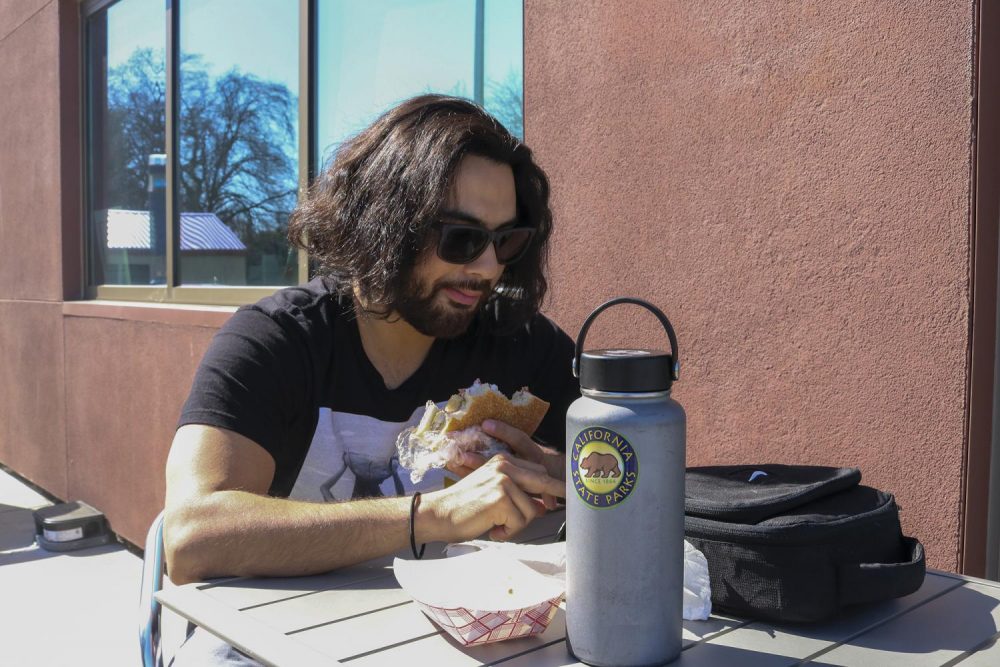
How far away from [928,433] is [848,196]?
58 centimetres

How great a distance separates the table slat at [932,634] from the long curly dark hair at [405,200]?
A: 4.12 feet

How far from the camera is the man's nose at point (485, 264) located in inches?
83.6

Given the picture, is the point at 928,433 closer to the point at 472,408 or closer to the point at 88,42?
the point at 472,408

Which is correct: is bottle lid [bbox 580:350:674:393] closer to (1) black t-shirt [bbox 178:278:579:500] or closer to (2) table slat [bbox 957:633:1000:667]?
(2) table slat [bbox 957:633:1000:667]

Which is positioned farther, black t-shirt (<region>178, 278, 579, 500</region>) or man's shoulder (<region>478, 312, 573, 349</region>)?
man's shoulder (<region>478, 312, 573, 349</region>)

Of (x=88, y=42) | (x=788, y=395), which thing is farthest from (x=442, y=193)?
(x=88, y=42)

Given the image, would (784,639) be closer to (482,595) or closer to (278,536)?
(482,595)

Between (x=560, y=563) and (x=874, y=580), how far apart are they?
47 centimetres

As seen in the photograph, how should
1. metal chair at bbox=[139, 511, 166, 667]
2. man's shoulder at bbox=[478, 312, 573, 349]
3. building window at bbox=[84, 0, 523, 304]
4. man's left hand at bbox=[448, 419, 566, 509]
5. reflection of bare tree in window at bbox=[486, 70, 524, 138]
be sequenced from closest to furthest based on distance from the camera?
man's left hand at bbox=[448, 419, 566, 509], metal chair at bbox=[139, 511, 166, 667], man's shoulder at bbox=[478, 312, 573, 349], reflection of bare tree in window at bbox=[486, 70, 524, 138], building window at bbox=[84, 0, 523, 304]

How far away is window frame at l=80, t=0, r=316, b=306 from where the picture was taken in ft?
14.3

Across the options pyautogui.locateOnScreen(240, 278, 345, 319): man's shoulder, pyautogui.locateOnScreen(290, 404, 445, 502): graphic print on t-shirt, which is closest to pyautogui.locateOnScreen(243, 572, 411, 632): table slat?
pyautogui.locateOnScreen(290, 404, 445, 502): graphic print on t-shirt

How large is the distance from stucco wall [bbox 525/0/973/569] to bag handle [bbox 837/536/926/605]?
29.7 inches

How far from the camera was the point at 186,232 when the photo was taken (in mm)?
5410

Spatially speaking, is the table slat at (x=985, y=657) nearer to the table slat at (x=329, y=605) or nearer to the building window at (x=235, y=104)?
the table slat at (x=329, y=605)
